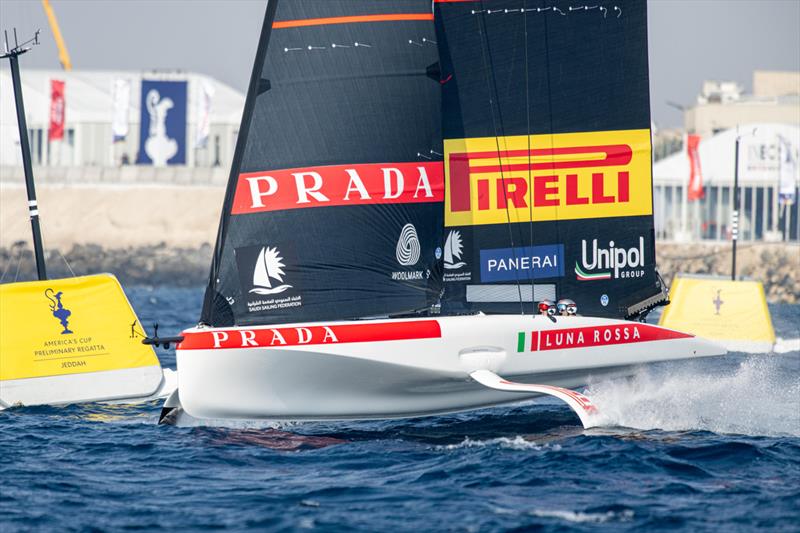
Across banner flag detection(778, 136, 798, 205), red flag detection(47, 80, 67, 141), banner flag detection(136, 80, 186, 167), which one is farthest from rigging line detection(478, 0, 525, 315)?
red flag detection(47, 80, 67, 141)

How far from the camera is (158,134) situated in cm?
6706

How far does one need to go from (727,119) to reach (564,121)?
57.3 meters

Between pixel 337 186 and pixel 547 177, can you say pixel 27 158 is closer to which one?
pixel 337 186

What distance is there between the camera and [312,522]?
10008 millimetres

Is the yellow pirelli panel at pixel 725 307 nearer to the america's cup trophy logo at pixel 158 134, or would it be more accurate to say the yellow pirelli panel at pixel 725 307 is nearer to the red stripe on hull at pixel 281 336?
the red stripe on hull at pixel 281 336

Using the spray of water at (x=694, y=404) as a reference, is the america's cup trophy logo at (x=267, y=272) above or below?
above

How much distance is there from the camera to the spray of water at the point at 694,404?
1461 cm

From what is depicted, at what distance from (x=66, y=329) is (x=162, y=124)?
5172 cm

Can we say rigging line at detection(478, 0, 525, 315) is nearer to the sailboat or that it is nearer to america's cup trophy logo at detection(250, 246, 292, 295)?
the sailboat

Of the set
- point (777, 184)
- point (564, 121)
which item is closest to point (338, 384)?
point (564, 121)

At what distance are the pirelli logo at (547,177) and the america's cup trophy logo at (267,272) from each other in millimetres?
2732

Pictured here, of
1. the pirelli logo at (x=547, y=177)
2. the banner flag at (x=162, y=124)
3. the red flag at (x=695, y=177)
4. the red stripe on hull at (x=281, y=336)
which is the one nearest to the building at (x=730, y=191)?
the red flag at (x=695, y=177)

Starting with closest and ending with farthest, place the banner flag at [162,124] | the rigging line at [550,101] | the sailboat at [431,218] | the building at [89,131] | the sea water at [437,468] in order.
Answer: the sea water at [437,468] < the sailboat at [431,218] < the rigging line at [550,101] < the banner flag at [162,124] < the building at [89,131]

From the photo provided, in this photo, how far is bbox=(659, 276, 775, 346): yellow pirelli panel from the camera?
2584cm
